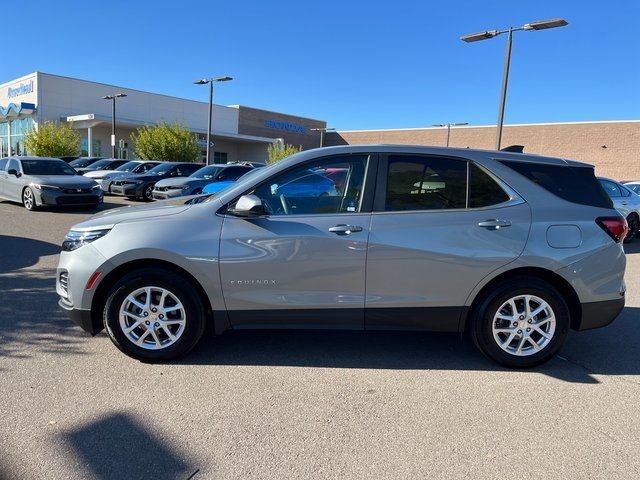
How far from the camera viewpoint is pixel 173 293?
3926mm

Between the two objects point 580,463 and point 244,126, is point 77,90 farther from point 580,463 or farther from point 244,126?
point 580,463

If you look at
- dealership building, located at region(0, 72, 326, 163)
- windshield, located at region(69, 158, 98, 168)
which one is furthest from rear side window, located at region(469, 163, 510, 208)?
dealership building, located at region(0, 72, 326, 163)

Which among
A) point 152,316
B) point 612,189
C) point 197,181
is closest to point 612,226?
point 152,316

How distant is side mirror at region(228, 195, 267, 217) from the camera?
3746mm

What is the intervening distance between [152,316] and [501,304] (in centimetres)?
275

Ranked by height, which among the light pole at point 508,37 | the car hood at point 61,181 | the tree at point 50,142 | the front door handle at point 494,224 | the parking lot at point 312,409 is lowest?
the parking lot at point 312,409

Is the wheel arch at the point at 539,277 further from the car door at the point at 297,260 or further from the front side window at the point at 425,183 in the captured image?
the car door at the point at 297,260

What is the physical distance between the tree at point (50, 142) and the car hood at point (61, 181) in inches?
854

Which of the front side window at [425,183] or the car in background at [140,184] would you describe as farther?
the car in background at [140,184]

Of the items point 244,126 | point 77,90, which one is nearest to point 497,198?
point 77,90

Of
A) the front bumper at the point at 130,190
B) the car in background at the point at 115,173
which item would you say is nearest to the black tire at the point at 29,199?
the front bumper at the point at 130,190

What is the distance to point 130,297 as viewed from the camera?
13.0 ft

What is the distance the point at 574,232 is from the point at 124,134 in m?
47.6

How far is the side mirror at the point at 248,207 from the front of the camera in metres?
3.75
